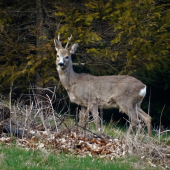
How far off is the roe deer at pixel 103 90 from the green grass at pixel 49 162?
3734 mm

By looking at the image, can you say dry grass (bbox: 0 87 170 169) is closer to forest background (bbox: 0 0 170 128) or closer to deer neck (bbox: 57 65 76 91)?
deer neck (bbox: 57 65 76 91)

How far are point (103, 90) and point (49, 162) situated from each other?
445cm

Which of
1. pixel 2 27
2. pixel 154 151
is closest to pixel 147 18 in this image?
pixel 2 27

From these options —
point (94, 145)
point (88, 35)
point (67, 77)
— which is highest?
point (88, 35)

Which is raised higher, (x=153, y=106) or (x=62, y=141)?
(x=62, y=141)

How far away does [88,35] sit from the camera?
28.6ft

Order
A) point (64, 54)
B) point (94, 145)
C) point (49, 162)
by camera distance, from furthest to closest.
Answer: point (64, 54)
point (94, 145)
point (49, 162)

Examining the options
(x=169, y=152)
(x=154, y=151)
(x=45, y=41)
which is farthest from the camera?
(x=45, y=41)

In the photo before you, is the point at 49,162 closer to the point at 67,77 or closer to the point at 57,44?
the point at 67,77

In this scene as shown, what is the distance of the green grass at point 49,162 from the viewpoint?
411 centimetres

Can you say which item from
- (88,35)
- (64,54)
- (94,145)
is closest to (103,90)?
(64,54)

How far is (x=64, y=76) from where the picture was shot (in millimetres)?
8758

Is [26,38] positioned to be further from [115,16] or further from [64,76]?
[115,16]

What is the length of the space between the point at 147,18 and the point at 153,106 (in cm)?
453
